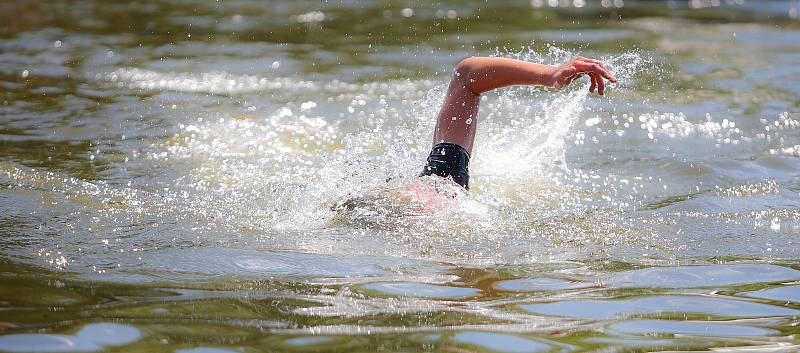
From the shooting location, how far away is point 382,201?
15.2ft

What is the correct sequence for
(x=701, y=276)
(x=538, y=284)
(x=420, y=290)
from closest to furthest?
(x=420, y=290)
(x=538, y=284)
(x=701, y=276)

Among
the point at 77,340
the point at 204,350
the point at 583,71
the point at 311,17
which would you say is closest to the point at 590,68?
the point at 583,71

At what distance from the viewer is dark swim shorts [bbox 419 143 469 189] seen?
16.4 ft

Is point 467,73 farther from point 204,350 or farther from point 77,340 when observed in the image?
point 77,340

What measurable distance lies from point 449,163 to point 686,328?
6.02 ft

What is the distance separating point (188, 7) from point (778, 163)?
914cm

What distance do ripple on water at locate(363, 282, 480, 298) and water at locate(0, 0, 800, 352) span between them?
0.01 metres

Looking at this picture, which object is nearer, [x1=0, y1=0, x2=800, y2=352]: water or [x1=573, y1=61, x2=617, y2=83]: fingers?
[x1=0, y1=0, x2=800, y2=352]: water

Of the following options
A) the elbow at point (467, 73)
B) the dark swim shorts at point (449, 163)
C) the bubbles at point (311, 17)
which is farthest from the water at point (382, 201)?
the bubbles at point (311, 17)

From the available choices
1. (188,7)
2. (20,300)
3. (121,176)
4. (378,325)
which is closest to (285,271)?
(378,325)

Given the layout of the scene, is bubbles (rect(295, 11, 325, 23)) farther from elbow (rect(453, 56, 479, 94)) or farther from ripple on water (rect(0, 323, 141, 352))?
ripple on water (rect(0, 323, 141, 352))

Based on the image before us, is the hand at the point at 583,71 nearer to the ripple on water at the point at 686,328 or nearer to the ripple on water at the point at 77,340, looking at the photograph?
the ripple on water at the point at 686,328

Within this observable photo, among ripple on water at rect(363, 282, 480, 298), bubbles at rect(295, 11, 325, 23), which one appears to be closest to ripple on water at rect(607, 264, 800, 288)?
ripple on water at rect(363, 282, 480, 298)

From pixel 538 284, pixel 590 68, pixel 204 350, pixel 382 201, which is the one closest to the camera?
pixel 204 350
